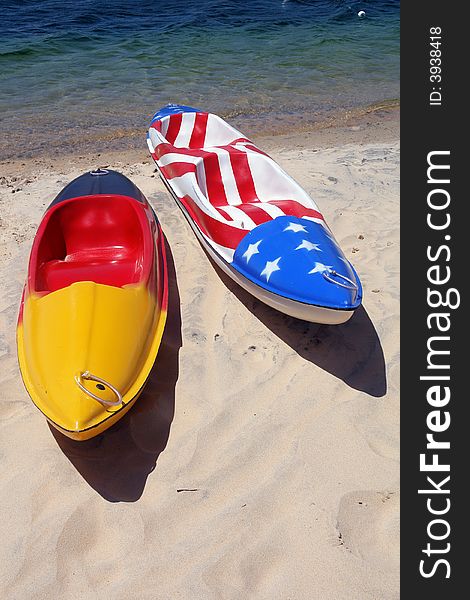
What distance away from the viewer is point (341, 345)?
3428 millimetres

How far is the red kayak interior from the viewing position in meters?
3.60

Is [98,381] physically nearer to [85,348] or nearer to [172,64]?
[85,348]

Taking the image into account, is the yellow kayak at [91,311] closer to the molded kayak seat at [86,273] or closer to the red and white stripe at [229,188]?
the molded kayak seat at [86,273]

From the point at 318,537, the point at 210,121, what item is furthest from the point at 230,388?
the point at 210,121

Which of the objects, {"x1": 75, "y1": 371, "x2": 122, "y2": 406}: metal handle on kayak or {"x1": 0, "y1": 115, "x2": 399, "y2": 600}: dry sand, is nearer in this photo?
{"x1": 0, "y1": 115, "x2": 399, "y2": 600}: dry sand

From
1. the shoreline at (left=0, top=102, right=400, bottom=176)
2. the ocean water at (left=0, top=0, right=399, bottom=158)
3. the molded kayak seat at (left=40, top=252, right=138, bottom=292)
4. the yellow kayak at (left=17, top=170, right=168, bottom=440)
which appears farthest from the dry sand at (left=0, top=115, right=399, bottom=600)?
the ocean water at (left=0, top=0, right=399, bottom=158)

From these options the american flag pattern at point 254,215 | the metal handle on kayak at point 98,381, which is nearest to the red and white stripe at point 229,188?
the american flag pattern at point 254,215

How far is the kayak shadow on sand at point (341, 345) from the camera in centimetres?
321

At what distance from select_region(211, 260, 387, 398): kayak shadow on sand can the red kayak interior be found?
83 centimetres

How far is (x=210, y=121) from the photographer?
5.68 m

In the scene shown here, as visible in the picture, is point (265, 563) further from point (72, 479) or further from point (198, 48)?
point (198, 48)

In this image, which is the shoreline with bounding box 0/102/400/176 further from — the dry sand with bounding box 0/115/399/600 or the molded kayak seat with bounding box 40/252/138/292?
the dry sand with bounding box 0/115/399/600

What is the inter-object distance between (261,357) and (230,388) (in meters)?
0.32

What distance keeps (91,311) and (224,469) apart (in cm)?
100
